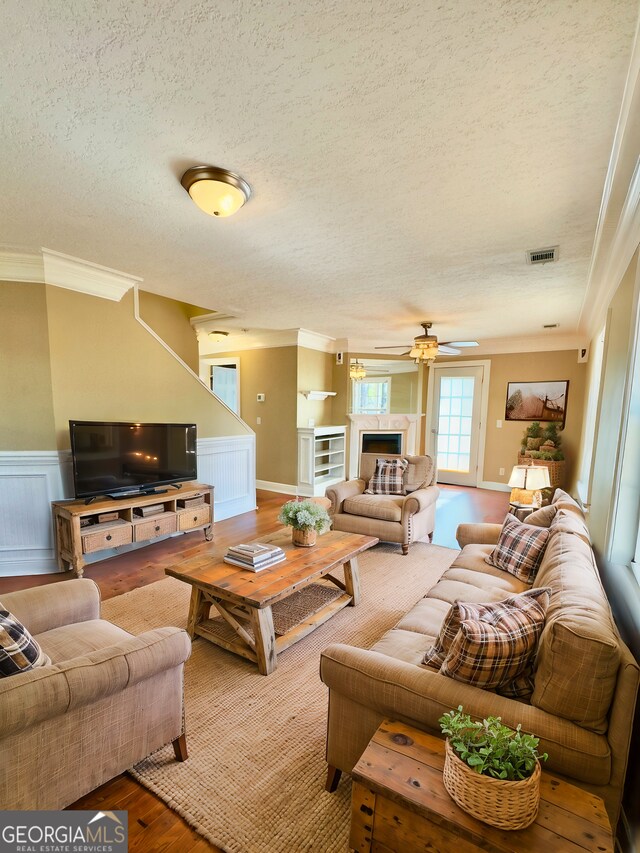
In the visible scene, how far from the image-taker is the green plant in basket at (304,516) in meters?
2.57

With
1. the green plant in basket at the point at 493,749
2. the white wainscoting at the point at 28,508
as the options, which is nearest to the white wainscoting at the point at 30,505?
the white wainscoting at the point at 28,508

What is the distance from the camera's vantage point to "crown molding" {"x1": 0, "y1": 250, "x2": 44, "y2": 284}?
3.04 m

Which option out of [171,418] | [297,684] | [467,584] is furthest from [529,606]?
[171,418]

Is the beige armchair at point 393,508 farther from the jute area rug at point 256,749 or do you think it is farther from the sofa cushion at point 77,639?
the sofa cushion at point 77,639

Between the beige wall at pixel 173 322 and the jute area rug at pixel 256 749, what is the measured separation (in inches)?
147

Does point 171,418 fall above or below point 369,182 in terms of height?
below

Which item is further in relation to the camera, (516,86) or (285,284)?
(285,284)

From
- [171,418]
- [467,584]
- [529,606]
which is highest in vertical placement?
[171,418]

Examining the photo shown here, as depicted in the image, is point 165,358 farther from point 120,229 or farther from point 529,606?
point 529,606

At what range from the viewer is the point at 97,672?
48.2 inches

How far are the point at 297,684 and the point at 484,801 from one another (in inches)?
52.9

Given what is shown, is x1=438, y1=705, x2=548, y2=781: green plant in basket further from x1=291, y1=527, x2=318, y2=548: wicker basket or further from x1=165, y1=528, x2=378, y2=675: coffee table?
x1=291, y1=527, x2=318, y2=548: wicker basket

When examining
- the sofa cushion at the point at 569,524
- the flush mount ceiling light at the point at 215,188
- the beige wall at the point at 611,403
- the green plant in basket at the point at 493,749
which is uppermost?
the flush mount ceiling light at the point at 215,188

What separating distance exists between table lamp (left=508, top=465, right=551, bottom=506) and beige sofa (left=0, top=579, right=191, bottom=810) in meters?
2.96
